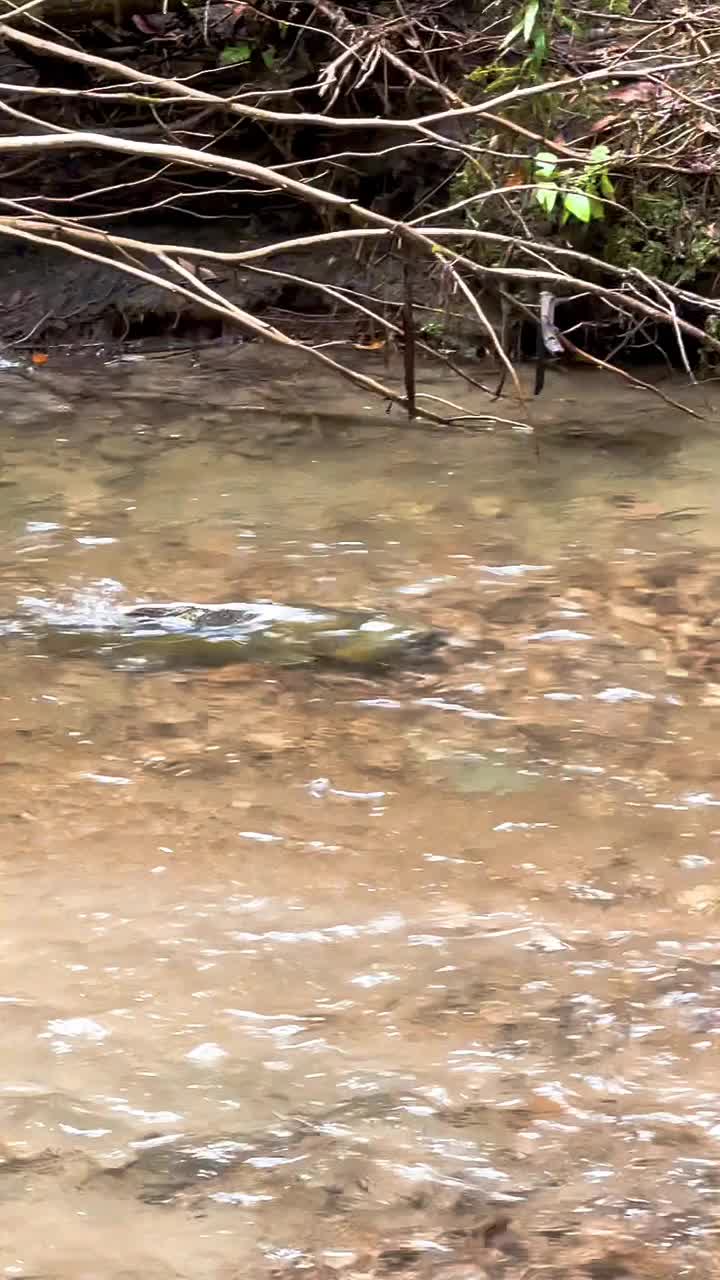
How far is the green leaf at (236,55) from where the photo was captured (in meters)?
6.90

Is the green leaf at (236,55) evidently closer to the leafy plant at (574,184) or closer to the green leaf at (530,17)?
the green leaf at (530,17)

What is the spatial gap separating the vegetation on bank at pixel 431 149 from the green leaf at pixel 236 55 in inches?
0.5

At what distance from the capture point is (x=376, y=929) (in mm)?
2391

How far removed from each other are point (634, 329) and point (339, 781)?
152 inches

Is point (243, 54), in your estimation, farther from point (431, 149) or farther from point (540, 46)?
point (540, 46)

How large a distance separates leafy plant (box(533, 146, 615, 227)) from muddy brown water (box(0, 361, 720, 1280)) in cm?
127

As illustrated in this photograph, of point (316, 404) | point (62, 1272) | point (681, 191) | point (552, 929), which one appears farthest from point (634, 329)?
point (62, 1272)

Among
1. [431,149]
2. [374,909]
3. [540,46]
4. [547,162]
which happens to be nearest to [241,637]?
[374,909]

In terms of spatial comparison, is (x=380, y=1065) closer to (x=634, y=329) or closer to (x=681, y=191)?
(x=634, y=329)

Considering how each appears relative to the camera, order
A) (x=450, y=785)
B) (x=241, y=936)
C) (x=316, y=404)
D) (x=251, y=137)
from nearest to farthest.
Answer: (x=241, y=936) → (x=450, y=785) → (x=316, y=404) → (x=251, y=137)

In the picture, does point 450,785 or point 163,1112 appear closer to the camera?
point 163,1112

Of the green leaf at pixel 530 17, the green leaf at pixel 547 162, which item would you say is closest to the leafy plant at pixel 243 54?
the green leaf at pixel 530 17

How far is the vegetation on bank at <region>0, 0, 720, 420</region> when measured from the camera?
6.04 metres

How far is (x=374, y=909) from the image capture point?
2.46m
